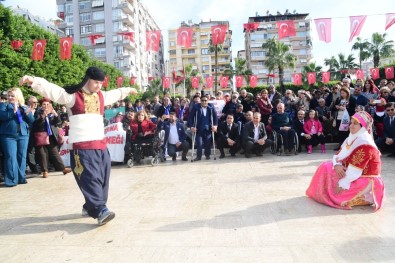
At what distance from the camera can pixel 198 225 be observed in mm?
3812

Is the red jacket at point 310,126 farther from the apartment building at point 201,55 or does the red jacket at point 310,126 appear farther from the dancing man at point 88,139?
the apartment building at point 201,55

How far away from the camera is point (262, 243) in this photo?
3232 mm

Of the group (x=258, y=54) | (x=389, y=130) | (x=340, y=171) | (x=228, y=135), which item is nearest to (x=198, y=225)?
(x=340, y=171)

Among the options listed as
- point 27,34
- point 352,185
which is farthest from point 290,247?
point 27,34

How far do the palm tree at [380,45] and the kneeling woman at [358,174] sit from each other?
2055 inches

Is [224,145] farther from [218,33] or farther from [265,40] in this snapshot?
[265,40]

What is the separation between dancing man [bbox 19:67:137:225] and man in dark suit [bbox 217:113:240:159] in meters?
5.45

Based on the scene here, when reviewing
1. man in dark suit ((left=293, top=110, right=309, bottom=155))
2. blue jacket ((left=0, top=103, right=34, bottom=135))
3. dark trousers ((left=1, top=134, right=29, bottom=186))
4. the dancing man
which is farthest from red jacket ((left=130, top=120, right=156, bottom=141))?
the dancing man

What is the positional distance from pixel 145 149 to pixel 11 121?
10.7 feet

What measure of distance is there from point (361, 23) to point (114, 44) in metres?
50.8

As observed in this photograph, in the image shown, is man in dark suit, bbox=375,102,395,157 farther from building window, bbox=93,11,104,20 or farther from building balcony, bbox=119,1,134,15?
building window, bbox=93,11,104,20

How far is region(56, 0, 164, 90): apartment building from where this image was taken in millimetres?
57500

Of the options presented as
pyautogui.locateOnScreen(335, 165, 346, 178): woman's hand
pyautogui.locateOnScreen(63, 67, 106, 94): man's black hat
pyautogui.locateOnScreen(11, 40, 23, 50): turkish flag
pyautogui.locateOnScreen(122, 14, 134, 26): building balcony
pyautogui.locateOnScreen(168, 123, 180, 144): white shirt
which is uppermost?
pyautogui.locateOnScreen(122, 14, 134, 26): building balcony

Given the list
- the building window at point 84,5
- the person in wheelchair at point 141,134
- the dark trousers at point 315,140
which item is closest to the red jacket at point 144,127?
the person in wheelchair at point 141,134
